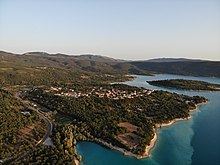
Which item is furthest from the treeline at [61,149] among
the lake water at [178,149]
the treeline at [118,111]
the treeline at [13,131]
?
the treeline at [13,131]

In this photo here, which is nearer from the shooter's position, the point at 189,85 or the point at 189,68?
the point at 189,85

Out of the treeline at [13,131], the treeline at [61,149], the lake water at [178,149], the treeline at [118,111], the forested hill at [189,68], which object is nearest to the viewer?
the treeline at [61,149]

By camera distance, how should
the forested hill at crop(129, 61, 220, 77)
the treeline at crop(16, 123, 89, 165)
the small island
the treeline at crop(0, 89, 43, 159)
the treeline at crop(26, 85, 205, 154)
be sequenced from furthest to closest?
the forested hill at crop(129, 61, 220, 77), the small island, the treeline at crop(26, 85, 205, 154), the treeline at crop(0, 89, 43, 159), the treeline at crop(16, 123, 89, 165)

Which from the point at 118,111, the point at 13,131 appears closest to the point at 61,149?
the point at 13,131

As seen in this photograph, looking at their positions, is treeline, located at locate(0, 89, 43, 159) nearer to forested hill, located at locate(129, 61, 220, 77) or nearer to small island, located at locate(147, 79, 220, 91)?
small island, located at locate(147, 79, 220, 91)

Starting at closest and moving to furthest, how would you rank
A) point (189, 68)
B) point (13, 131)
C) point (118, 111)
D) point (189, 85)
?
1. point (13, 131)
2. point (118, 111)
3. point (189, 85)
4. point (189, 68)

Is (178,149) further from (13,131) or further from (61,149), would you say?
(13,131)

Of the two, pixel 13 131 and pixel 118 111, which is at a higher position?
pixel 118 111

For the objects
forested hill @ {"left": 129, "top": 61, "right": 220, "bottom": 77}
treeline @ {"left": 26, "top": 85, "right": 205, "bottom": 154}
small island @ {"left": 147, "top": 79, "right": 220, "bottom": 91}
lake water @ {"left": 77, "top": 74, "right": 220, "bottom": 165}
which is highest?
forested hill @ {"left": 129, "top": 61, "right": 220, "bottom": 77}

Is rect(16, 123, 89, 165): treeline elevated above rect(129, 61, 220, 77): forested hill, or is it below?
below

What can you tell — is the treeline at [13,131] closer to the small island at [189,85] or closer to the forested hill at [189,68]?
the small island at [189,85]

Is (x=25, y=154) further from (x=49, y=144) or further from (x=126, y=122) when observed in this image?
(x=126, y=122)

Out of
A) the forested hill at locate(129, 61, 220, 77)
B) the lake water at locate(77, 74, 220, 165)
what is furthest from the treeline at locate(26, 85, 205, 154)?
the forested hill at locate(129, 61, 220, 77)

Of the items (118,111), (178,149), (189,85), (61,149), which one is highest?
(189,85)
